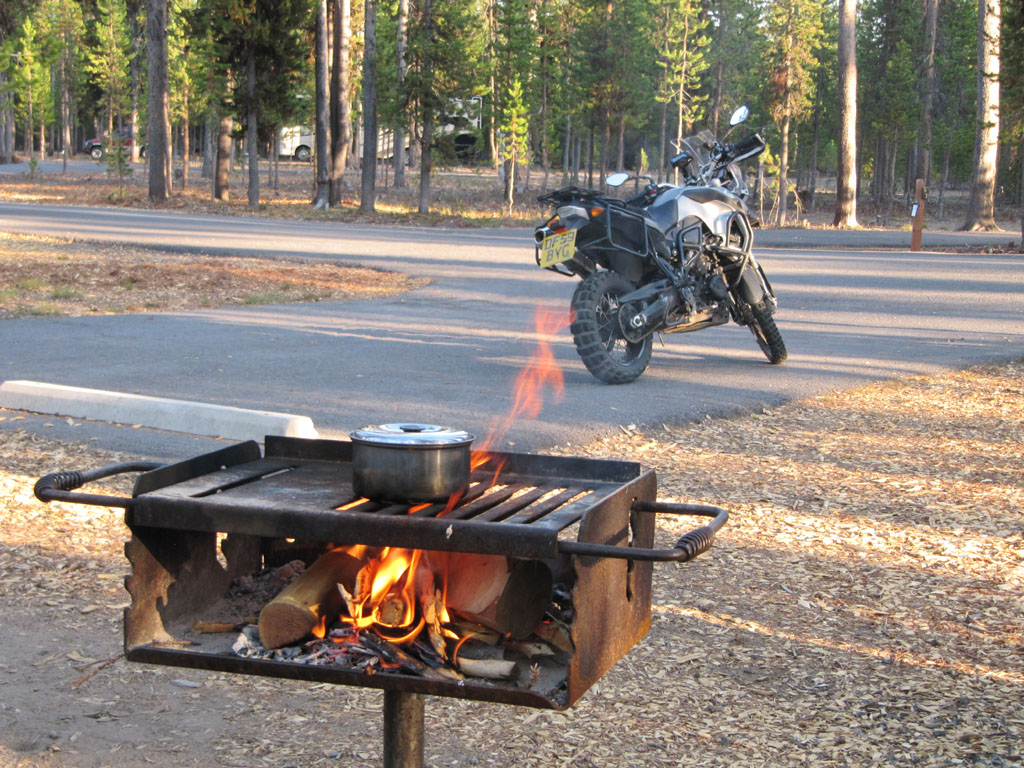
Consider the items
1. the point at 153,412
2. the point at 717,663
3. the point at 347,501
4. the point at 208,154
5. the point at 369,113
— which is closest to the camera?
the point at 347,501

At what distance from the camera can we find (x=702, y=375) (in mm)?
9508

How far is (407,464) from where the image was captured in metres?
2.51

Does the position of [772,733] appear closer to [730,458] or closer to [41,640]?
[41,640]

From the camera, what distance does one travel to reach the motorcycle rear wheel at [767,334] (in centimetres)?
961

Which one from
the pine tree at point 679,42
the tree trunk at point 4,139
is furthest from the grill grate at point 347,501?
the tree trunk at point 4,139

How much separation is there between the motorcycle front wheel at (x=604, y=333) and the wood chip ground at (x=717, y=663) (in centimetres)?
241

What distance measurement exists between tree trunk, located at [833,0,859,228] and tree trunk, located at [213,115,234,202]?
18.8 metres

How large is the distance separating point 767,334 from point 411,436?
25.4ft

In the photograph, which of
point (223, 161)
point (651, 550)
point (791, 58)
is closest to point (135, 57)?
point (223, 161)

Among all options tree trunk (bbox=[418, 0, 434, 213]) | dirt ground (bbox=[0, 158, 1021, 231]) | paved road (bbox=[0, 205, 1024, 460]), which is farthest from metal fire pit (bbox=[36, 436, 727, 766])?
tree trunk (bbox=[418, 0, 434, 213])

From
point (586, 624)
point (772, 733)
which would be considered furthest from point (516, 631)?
point (772, 733)

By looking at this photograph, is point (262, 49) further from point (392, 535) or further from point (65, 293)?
point (392, 535)

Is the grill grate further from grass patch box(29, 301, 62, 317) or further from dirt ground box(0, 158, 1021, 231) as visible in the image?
dirt ground box(0, 158, 1021, 231)

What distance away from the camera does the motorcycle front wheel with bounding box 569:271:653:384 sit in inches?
334
